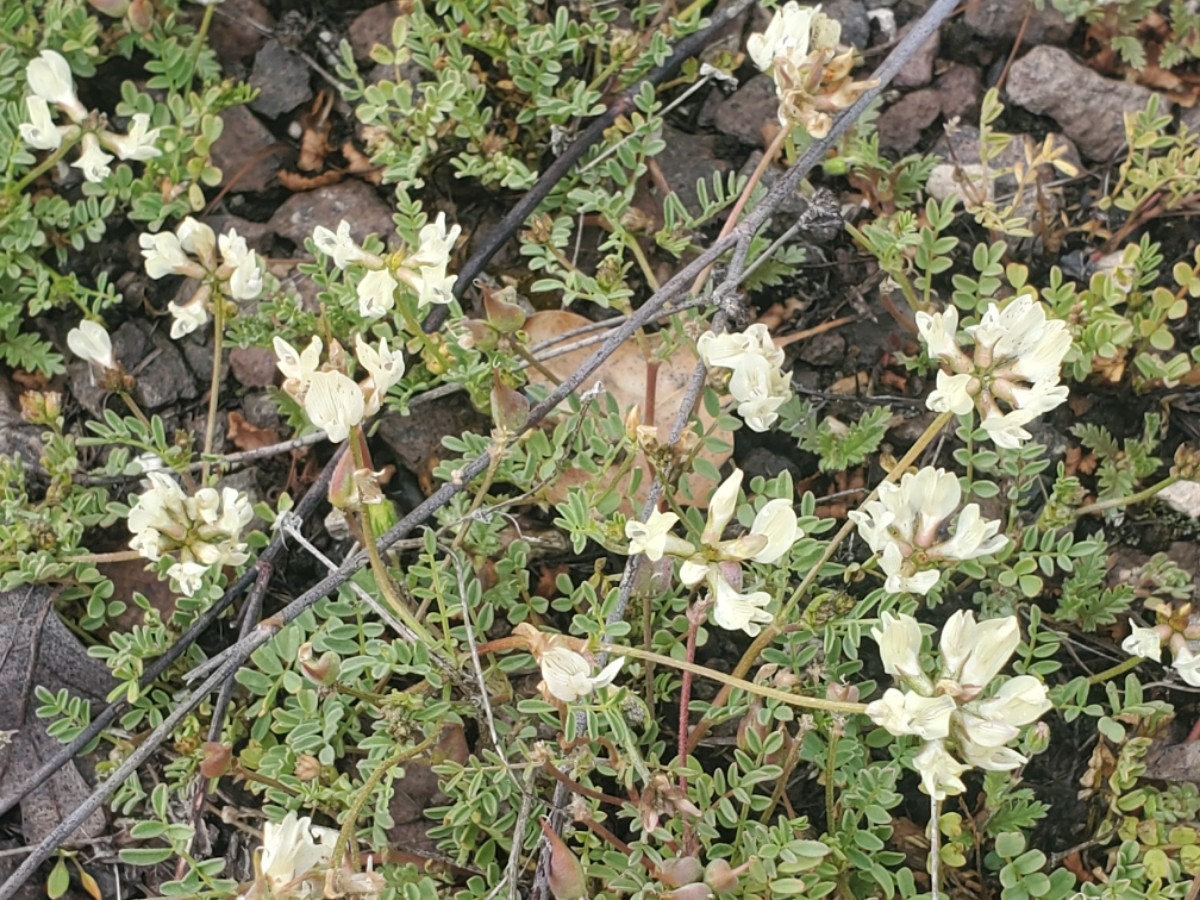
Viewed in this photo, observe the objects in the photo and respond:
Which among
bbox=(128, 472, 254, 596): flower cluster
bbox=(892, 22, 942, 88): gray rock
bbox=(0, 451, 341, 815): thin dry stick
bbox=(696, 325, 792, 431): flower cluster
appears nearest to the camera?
bbox=(696, 325, 792, 431): flower cluster

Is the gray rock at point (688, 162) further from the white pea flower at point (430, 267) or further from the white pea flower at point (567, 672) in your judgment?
the white pea flower at point (567, 672)

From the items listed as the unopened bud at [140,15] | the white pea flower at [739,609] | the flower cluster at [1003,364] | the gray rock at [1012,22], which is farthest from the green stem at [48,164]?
the gray rock at [1012,22]

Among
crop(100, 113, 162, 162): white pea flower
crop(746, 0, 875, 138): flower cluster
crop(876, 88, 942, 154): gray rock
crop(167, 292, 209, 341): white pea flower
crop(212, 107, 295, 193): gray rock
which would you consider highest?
crop(746, 0, 875, 138): flower cluster

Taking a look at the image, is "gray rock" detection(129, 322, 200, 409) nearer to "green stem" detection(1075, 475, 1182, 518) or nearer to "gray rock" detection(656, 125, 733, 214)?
"gray rock" detection(656, 125, 733, 214)

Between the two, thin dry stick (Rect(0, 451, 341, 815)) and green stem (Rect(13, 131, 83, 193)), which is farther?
green stem (Rect(13, 131, 83, 193))

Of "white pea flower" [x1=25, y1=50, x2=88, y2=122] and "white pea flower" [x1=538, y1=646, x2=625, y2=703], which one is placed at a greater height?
"white pea flower" [x1=25, y1=50, x2=88, y2=122]

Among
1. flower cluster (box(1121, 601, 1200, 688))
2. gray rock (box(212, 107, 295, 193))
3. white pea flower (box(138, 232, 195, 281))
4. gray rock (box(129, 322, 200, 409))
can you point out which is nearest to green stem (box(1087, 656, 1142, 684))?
flower cluster (box(1121, 601, 1200, 688))

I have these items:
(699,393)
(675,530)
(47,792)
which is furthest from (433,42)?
(47,792)

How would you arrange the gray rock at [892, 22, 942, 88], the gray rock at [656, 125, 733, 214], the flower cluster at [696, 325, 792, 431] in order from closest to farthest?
the flower cluster at [696, 325, 792, 431]
the gray rock at [656, 125, 733, 214]
the gray rock at [892, 22, 942, 88]
